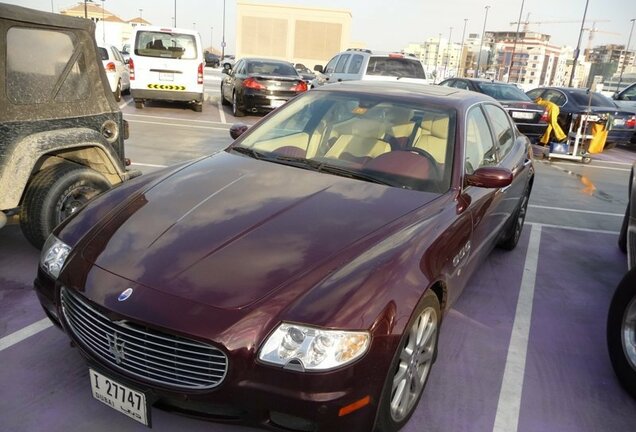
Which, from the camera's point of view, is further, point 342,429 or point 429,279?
point 429,279

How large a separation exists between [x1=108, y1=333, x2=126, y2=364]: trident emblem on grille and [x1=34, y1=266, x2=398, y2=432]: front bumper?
2.7 inches

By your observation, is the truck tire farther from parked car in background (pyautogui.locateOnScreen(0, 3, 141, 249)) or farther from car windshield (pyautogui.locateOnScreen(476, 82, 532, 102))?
car windshield (pyautogui.locateOnScreen(476, 82, 532, 102))

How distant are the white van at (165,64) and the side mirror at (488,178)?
37.2ft

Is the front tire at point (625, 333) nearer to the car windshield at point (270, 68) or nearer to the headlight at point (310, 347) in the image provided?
the headlight at point (310, 347)

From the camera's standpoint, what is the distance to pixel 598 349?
3494 mm

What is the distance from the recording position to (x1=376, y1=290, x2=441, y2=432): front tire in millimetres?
2199

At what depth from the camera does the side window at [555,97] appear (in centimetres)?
1291

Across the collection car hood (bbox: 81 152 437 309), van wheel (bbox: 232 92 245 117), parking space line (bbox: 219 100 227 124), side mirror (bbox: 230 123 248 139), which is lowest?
parking space line (bbox: 219 100 227 124)

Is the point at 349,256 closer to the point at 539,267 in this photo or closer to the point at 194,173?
the point at 194,173

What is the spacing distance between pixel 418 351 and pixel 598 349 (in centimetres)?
172

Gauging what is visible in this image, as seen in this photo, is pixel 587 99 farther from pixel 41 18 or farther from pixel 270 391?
pixel 270 391

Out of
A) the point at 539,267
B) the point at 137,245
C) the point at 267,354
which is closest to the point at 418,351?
the point at 267,354

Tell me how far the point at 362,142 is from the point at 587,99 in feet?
37.4

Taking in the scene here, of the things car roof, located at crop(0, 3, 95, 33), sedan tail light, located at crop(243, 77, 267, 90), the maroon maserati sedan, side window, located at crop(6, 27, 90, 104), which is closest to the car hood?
the maroon maserati sedan
